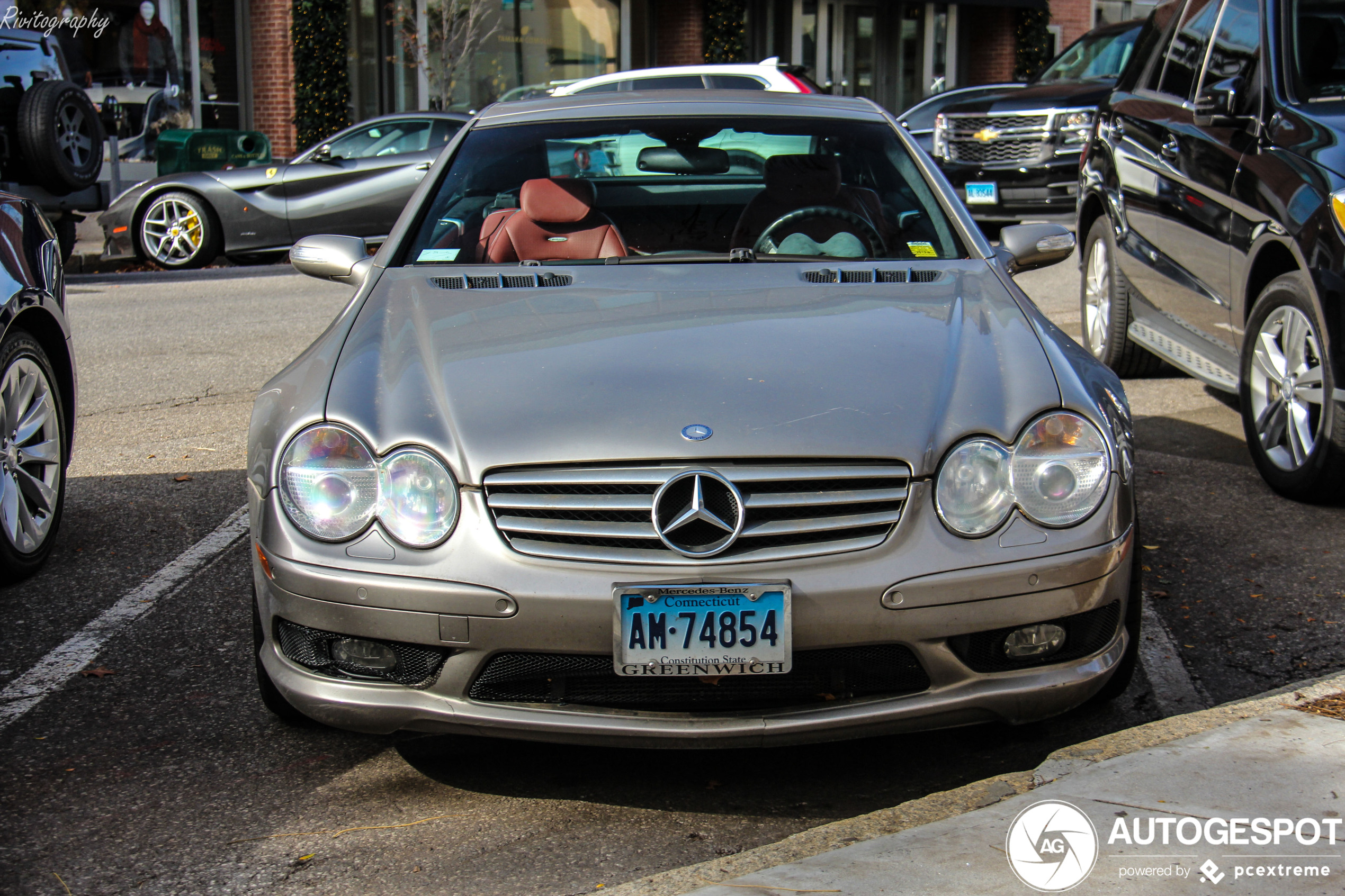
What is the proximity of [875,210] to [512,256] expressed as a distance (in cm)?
111

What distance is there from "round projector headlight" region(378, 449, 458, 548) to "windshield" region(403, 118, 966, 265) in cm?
132

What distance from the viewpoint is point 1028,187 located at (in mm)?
13055

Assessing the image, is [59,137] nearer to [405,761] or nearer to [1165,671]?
[405,761]

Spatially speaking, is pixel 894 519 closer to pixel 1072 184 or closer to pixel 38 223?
pixel 38 223

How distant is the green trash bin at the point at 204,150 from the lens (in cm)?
1588

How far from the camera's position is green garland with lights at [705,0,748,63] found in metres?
24.3

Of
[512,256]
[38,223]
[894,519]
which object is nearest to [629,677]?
[894,519]

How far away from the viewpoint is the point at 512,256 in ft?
13.6

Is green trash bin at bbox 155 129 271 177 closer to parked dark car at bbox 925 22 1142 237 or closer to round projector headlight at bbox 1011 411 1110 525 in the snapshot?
parked dark car at bbox 925 22 1142 237

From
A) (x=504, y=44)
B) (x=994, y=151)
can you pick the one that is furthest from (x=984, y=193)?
(x=504, y=44)

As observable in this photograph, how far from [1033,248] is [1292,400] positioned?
4.75 feet

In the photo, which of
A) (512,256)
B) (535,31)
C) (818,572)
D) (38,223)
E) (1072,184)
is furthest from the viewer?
(535,31)

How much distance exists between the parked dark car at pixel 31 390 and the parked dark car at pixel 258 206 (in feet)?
26.9

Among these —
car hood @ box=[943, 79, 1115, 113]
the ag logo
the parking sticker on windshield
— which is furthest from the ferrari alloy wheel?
the ag logo
